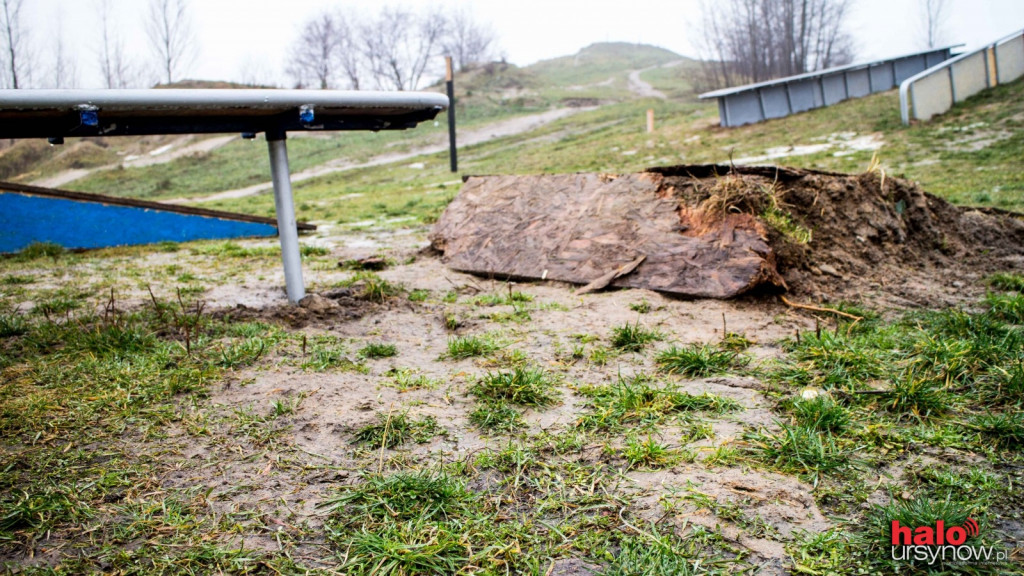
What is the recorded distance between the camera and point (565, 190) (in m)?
6.32

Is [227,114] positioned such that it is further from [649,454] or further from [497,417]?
[649,454]

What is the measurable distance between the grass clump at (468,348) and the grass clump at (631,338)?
2.37 feet

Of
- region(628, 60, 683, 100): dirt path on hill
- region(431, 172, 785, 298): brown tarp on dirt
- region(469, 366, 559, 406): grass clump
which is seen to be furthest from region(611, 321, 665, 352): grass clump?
region(628, 60, 683, 100): dirt path on hill

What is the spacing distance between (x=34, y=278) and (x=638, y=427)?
21.8 feet

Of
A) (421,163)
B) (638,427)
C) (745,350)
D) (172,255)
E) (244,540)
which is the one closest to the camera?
(244,540)

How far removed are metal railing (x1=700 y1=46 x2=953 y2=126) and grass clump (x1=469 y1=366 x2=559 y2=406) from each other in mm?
20346

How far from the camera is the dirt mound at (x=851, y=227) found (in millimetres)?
4934

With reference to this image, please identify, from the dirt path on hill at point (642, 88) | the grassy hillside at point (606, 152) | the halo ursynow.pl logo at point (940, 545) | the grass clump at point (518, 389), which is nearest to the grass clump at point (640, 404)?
the grass clump at point (518, 389)

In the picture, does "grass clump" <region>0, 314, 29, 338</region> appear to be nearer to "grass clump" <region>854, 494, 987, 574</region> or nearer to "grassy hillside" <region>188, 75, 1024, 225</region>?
"grass clump" <region>854, 494, 987, 574</region>

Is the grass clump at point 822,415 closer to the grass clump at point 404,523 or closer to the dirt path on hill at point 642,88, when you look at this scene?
the grass clump at point 404,523

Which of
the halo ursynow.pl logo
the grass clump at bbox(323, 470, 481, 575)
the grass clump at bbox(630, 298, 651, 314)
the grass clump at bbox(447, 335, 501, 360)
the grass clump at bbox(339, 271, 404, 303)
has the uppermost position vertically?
the grass clump at bbox(339, 271, 404, 303)

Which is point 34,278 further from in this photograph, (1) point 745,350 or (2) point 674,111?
(2) point 674,111

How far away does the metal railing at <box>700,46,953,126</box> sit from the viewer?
22.2m

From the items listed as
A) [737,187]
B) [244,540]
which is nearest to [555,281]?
[737,187]
